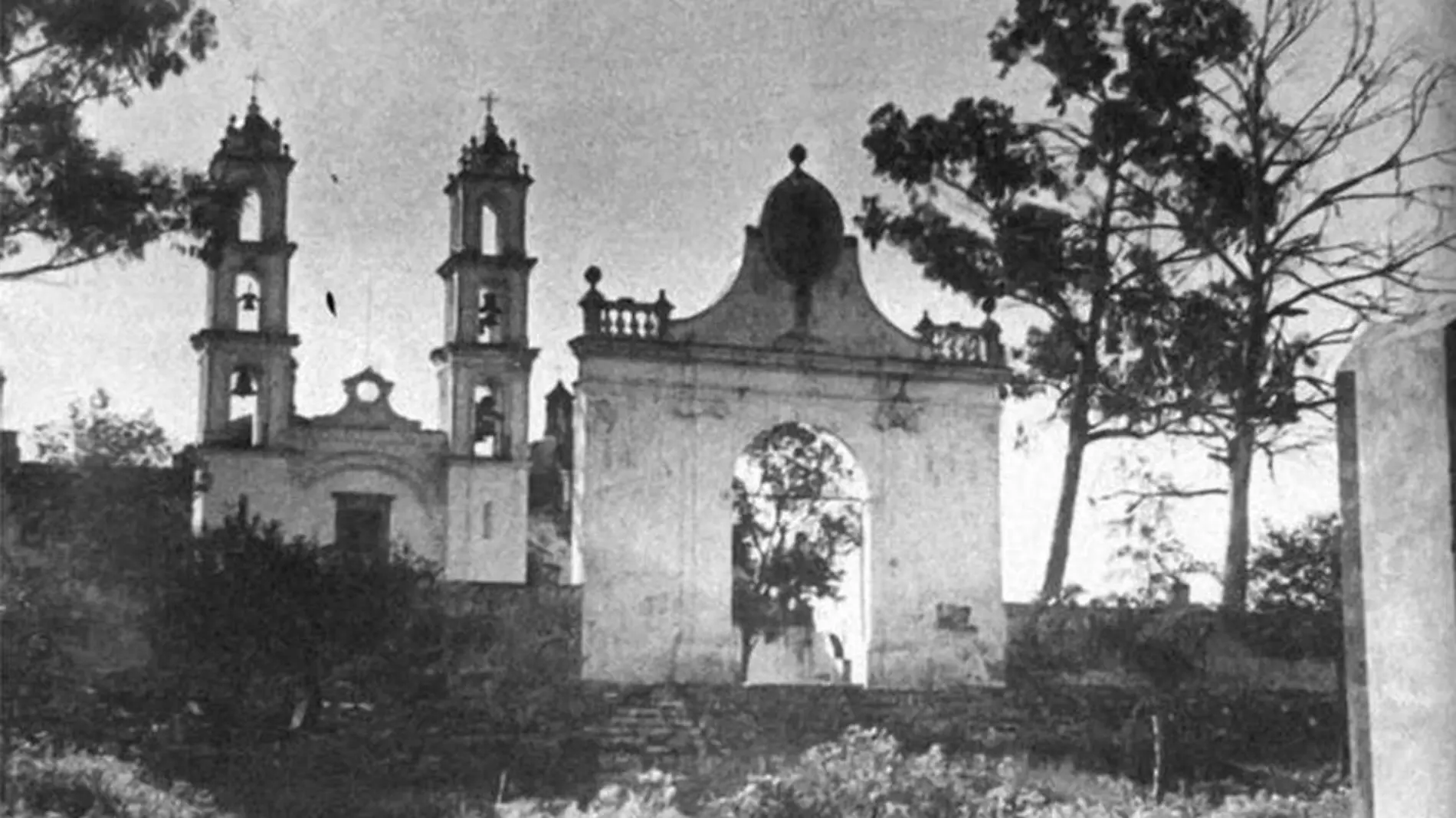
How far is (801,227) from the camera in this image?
684 cm

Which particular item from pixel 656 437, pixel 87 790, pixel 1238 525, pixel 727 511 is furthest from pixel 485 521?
pixel 87 790

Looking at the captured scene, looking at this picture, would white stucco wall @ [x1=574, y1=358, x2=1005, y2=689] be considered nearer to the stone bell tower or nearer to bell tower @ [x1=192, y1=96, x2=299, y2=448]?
the stone bell tower

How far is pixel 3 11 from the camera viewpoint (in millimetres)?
5285

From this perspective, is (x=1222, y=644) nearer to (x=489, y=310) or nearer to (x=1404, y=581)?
(x=1404, y=581)

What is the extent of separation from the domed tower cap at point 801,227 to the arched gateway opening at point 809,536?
0.85 meters

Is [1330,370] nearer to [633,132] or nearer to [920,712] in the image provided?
[920,712]

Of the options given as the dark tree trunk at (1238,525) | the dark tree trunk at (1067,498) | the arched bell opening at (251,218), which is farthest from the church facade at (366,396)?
the dark tree trunk at (1238,525)

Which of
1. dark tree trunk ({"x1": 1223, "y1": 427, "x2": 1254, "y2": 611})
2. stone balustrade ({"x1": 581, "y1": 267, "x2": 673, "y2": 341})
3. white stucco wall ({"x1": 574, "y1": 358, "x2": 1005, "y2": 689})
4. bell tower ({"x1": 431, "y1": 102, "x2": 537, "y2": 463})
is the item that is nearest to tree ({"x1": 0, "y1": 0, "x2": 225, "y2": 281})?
bell tower ({"x1": 431, "y1": 102, "x2": 537, "y2": 463})

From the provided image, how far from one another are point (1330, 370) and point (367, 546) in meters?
3.14

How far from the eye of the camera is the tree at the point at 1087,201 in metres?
6.84

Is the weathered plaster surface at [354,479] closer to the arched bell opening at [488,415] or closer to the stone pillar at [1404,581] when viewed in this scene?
the arched bell opening at [488,415]

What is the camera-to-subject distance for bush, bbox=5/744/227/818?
525 centimetres

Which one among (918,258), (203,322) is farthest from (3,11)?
(918,258)

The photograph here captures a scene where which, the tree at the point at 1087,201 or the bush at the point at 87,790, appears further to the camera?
the tree at the point at 1087,201
